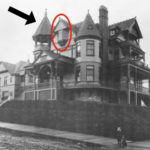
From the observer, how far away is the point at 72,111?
78.2 ft

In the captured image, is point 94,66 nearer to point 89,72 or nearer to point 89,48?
point 89,72

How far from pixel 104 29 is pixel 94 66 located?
551 centimetres

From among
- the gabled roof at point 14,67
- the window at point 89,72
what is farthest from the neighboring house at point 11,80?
the window at point 89,72

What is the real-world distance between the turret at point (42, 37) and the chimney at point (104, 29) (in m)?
8.27

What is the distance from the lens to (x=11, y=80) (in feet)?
155

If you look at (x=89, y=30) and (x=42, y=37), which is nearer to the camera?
(x=89, y=30)

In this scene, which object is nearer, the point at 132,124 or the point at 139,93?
the point at 132,124

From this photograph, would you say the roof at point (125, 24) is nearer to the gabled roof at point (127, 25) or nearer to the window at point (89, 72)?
the gabled roof at point (127, 25)

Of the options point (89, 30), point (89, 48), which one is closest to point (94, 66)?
point (89, 48)

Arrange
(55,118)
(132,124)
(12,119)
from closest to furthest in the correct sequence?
(132,124) → (55,118) → (12,119)

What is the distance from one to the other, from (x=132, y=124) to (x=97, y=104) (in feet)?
11.5

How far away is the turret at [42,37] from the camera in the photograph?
3662cm

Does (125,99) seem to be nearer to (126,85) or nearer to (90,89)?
(126,85)

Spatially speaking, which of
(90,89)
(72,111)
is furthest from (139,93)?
(72,111)
